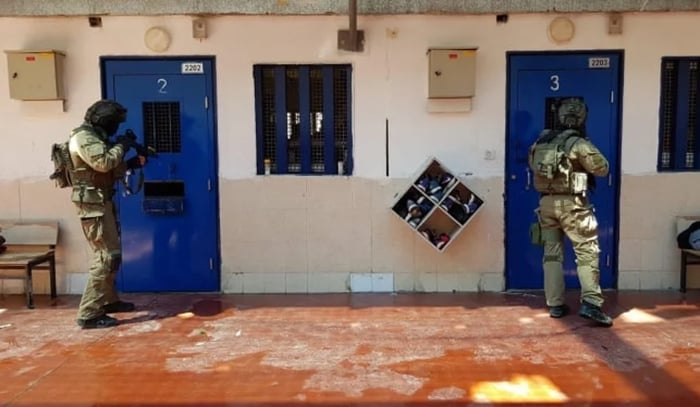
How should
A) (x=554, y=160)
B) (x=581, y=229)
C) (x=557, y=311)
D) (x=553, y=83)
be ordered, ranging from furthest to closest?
(x=553, y=83)
(x=557, y=311)
(x=581, y=229)
(x=554, y=160)

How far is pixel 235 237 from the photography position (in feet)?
19.9

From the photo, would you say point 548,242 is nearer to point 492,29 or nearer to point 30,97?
point 492,29

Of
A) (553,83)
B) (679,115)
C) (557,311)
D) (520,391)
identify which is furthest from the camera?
(679,115)

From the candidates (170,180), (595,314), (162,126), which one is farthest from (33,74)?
(595,314)

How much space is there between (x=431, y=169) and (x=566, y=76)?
5.20 feet

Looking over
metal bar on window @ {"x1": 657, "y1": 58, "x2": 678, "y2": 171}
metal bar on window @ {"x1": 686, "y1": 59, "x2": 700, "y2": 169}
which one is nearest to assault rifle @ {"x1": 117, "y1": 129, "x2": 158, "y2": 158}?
metal bar on window @ {"x1": 657, "y1": 58, "x2": 678, "y2": 171}

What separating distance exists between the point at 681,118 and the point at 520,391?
3.71 metres

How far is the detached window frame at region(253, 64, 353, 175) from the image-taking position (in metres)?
5.97

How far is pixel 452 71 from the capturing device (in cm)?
569

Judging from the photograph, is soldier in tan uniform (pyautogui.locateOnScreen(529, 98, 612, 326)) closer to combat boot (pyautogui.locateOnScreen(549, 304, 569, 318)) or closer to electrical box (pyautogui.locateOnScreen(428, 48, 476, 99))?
combat boot (pyautogui.locateOnScreen(549, 304, 569, 318))

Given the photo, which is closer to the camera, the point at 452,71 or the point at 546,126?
the point at 452,71

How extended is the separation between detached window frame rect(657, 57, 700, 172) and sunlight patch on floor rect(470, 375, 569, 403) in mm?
3186

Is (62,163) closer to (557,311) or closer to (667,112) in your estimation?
(557,311)

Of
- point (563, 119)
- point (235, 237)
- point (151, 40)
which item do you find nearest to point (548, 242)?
point (563, 119)
